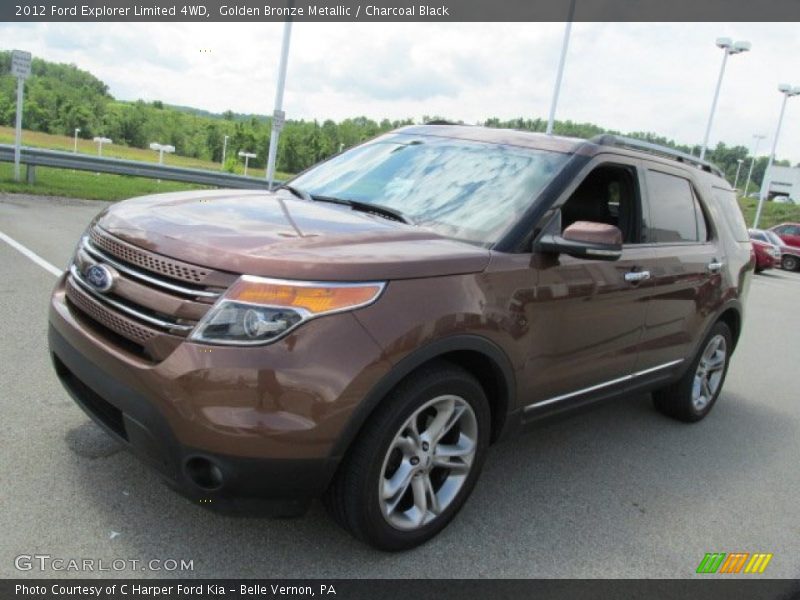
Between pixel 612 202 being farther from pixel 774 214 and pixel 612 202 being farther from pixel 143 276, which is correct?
pixel 774 214

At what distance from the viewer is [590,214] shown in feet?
13.5

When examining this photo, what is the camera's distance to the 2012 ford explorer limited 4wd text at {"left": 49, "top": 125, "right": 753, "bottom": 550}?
93.7 inches

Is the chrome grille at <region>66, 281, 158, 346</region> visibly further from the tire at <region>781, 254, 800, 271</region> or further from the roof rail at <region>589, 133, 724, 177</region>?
the tire at <region>781, 254, 800, 271</region>

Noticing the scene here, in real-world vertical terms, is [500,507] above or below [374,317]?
below

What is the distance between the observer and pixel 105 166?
A: 15523 mm

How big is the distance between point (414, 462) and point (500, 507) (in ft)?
2.66

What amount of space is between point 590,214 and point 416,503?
216 cm

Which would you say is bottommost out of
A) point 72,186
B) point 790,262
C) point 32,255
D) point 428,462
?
point 32,255

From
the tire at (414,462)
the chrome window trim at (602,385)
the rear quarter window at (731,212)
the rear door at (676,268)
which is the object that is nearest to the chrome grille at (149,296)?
the tire at (414,462)

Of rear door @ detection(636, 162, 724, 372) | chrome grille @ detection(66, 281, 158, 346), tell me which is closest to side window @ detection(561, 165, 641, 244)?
rear door @ detection(636, 162, 724, 372)

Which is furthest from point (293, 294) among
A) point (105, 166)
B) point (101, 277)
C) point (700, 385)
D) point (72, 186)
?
point (72, 186)

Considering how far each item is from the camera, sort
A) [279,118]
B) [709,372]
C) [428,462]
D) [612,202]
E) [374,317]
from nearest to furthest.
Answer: [374,317] → [428,462] → [612,202] → [709,372] → [279,118]

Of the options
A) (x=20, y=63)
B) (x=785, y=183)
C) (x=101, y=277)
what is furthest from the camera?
(x=785, y=183)

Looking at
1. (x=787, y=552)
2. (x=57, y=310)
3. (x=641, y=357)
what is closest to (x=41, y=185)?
(x=57, y=310)
